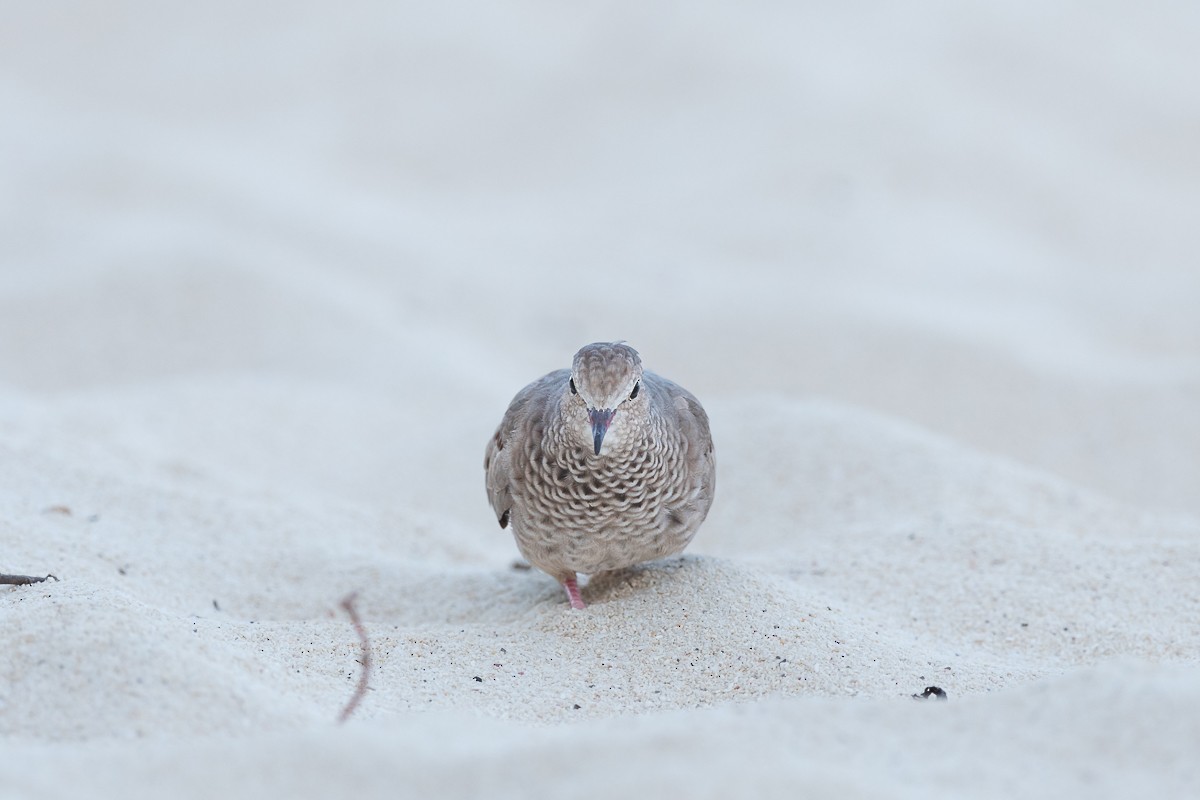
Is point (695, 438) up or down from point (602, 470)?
up

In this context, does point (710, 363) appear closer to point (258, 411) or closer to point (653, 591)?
point (258, 411)

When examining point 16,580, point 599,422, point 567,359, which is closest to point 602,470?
point 599,422

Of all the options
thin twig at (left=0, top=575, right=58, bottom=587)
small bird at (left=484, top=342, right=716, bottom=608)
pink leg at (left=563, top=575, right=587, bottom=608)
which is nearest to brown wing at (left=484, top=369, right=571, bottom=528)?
small bird at (left=484, top=342, right=716, bottom=608)

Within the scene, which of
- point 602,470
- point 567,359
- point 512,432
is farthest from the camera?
point 567,359

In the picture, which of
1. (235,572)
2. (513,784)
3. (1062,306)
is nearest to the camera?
(513,784)

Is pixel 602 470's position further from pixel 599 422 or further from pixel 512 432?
pixel 512 432

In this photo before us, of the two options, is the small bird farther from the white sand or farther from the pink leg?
the white sand

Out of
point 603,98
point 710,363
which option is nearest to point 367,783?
point 710,363

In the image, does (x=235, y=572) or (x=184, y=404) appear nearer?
(x=235, y=572)
